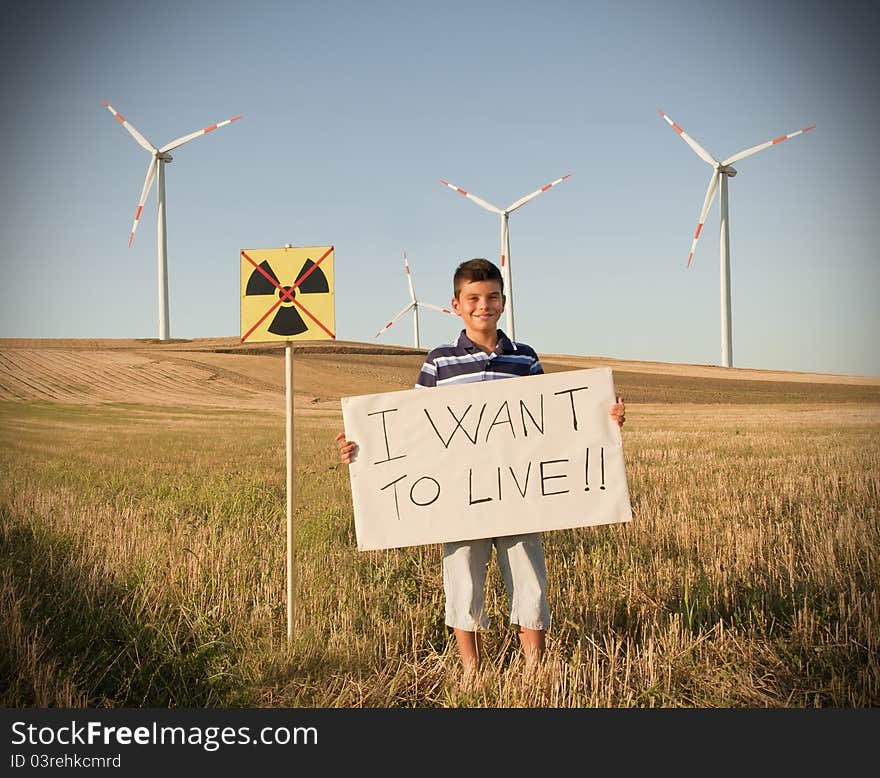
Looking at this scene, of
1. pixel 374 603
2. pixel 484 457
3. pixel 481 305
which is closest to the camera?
pixel 481 305

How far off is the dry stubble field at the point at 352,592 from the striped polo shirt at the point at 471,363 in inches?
79.5

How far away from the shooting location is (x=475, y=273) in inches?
175

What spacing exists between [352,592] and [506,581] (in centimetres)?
191

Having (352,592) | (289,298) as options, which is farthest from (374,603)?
(289,298)

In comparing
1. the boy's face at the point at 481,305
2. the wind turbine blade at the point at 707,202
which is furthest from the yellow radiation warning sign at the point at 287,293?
the wind turbine blade at the point at 707,202

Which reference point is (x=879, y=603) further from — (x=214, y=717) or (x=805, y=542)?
(x=214, y=717)

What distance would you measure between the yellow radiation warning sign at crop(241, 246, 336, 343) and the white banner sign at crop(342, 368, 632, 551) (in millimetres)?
903

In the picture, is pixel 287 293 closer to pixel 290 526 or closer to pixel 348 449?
pixel 348 449

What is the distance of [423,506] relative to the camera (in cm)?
464

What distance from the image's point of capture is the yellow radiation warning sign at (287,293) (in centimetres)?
512

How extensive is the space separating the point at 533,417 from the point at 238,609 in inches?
118

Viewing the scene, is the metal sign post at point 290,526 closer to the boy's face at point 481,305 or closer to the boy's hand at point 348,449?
the boy's hand at point 348,449

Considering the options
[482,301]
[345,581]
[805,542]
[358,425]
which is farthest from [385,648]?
[805,542]

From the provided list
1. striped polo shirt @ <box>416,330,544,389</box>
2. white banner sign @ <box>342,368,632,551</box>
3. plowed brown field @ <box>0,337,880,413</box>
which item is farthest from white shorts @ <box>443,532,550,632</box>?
plowed brown field @ <box>0,337,880,413</box>
